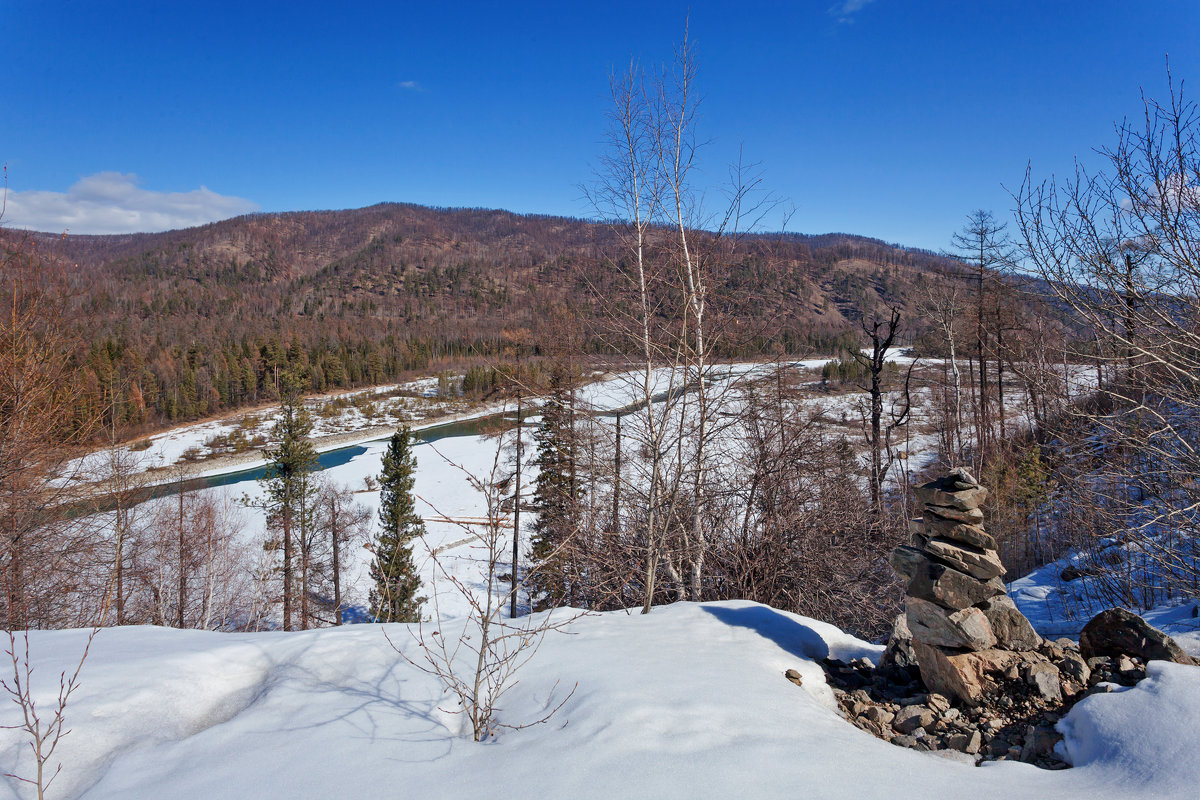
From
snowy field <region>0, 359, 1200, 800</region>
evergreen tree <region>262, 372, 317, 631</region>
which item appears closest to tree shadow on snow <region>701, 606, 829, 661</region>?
snowy field <region>0, 359, 1200, 800</region>

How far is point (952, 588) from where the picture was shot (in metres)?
4.64

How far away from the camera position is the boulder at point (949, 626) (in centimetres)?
441

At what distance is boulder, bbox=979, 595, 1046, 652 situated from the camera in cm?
459

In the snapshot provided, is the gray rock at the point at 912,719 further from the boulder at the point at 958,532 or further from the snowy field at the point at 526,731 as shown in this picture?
the boulder at the point at 958,532

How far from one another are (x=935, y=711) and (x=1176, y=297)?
4.79 meters

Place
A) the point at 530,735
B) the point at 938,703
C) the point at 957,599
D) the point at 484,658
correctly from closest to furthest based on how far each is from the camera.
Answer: the point at 530,735 → the point at 484,658 → the point at 938,703 → the point at 957,599

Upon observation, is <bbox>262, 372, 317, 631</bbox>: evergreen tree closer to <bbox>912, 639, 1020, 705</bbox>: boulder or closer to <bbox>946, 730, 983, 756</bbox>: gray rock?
<bbox>912, 639, 1020, 705</bbox>: boulder

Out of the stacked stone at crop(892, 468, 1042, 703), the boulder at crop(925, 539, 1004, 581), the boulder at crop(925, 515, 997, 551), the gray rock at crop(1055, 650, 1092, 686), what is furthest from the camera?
the boulder at crop(925, 515, 997, 551)

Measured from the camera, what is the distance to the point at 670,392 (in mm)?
7387

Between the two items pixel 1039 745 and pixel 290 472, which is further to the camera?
pixel 290 472

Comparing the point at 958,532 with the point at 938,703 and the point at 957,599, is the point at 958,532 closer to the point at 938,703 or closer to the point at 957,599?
the point at 957,599

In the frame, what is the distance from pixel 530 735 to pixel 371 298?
495 feet

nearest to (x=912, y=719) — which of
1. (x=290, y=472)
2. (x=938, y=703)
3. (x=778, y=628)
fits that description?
(x=938, y=703)

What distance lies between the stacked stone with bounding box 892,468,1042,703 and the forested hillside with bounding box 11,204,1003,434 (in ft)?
11.6
